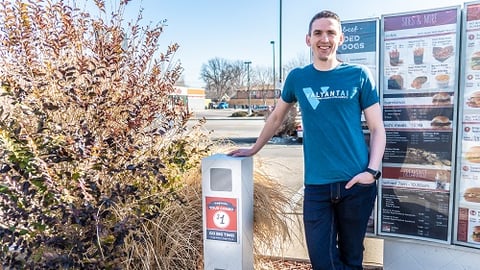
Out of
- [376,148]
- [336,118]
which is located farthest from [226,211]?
[376,148]

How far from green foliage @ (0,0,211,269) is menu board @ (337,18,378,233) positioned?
1.49 meters

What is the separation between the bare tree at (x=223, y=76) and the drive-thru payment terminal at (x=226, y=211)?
227ft

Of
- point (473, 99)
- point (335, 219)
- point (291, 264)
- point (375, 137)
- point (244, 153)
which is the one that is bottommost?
point (291, 264)

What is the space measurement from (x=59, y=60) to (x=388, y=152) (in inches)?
92.7

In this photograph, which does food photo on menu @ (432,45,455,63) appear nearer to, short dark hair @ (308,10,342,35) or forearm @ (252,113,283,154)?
short dark hair @ (308,10,342,35)

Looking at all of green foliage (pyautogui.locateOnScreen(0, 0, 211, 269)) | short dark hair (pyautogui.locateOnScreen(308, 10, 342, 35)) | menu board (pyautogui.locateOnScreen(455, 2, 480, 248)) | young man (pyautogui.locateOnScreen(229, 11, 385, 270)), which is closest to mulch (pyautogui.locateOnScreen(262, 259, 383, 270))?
menu board (pyautogui.locateOnScreen(455, 2, 480, 248))

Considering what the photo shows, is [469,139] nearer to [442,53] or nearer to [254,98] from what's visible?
[442,53]

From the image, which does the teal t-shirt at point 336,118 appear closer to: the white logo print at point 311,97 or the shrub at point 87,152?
the white logo print at point 311,97

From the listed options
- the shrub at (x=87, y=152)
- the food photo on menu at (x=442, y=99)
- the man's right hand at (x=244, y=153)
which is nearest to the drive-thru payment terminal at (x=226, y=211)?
the man's right hand at (x=244, y=153)

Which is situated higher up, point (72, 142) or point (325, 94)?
point (325, 94)

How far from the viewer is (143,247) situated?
2502mm

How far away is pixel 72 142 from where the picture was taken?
6.83 ft

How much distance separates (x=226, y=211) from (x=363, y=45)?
1.63 meters

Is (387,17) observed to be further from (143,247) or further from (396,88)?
(143,247)
